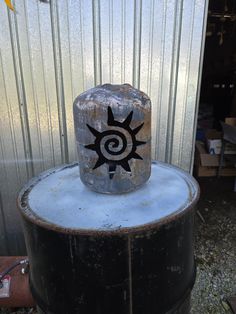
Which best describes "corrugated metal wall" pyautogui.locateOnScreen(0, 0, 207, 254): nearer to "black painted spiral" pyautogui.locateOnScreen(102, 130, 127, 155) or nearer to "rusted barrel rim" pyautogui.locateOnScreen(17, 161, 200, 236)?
"rusted barrel rim" pyautogui.locateOnScreen(17, 161, 200, 236)

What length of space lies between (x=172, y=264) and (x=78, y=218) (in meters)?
0.49

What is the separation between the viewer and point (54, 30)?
207cm

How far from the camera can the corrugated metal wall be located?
2.05 m

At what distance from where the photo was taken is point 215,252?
2.96 meters

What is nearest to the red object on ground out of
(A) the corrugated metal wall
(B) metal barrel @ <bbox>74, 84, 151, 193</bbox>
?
(A) the corrugated metal wall

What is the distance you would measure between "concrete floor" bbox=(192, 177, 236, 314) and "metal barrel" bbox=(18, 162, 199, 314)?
118cm

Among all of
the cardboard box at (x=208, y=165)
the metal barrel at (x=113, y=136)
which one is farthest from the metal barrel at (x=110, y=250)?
the cardboard box at (x=208, y=165)

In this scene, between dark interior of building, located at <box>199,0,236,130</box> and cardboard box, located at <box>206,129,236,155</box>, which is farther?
dark interior of building, located at <box>199,0,236,130</box>

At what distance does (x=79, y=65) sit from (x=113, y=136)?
3.89ft

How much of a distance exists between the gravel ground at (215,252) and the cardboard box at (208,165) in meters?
0.31

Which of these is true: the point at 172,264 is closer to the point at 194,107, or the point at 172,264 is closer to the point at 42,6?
the point at 194,107

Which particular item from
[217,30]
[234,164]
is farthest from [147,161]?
[217,30]

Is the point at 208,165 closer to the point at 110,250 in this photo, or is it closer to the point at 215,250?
the point at 215,250

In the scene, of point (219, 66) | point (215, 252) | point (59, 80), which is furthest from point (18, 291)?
point (219, 66)
